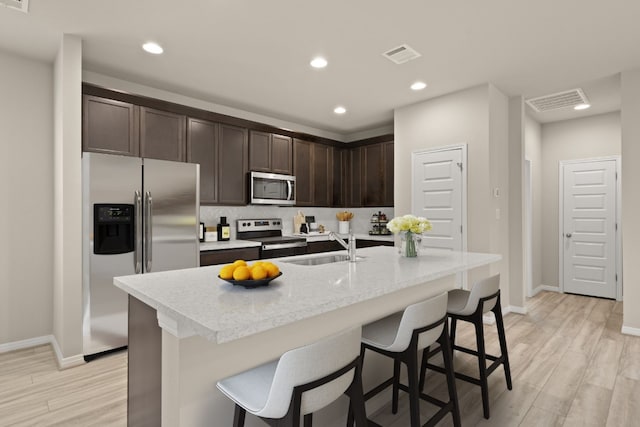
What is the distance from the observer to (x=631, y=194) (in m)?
3.44

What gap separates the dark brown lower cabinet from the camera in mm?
3707

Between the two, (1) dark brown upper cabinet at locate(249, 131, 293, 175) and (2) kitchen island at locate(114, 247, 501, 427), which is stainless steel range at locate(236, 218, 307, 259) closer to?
(1) dark brown upper cabinet at locate(249, 131, 293, 175)

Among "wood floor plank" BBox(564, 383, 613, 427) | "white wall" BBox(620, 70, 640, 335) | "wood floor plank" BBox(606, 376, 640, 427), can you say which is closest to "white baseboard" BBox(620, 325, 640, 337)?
"white wall" BBox(620, 70, 640, 335)

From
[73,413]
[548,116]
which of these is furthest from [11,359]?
[548,116]

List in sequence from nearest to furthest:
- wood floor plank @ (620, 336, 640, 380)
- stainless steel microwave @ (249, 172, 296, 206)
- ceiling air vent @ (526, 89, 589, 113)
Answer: wood floor plank @ (620, 336, 640, 380)
ceiling air vent @ (526, 89, 589, 113)
stainless steel microwave @ (249, 172, 296, 206)

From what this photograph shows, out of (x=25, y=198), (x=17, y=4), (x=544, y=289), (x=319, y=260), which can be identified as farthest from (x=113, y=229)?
(x=544, y=289)

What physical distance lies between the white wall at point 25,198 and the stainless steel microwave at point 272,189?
2099mm

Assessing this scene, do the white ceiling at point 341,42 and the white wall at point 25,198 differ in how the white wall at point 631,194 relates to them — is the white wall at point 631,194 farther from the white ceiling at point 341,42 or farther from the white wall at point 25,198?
the white wall at point 25,198

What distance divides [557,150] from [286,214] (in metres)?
4.40

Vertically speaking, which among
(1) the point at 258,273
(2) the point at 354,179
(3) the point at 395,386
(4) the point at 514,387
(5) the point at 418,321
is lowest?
(4) the point at 514,387

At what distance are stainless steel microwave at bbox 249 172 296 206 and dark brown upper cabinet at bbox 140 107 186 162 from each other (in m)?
0.97

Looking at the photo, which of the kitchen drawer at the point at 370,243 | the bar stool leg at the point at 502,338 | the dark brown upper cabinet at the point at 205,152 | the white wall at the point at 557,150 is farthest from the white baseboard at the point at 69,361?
the white wall at the point at 557,150

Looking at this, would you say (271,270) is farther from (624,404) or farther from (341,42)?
(624,404)

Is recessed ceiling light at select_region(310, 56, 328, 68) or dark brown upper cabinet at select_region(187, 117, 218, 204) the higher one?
recessed ceiling light at select_region(310, 56, 328, 68)
